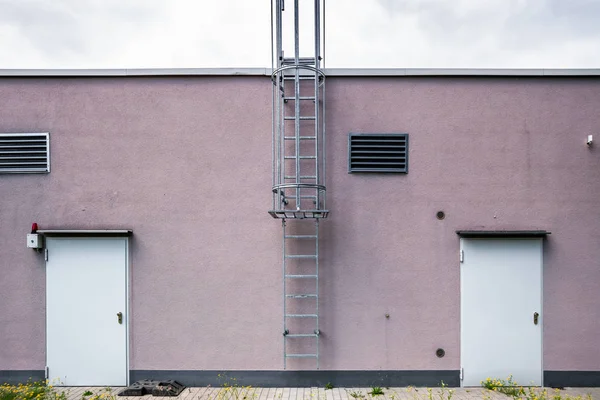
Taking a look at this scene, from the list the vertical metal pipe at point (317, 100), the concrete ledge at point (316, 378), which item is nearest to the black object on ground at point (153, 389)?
the concrete ledge at point (316, 378)

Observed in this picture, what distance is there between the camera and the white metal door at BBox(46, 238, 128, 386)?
5312mm

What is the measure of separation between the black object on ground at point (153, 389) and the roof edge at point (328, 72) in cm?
433

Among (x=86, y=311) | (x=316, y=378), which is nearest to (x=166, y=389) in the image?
(x=86, y=311)

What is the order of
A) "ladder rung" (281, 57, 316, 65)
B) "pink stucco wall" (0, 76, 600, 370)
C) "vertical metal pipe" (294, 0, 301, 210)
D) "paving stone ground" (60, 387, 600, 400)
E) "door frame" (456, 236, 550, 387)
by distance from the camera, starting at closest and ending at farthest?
"paving stone ground" (60, 387, 600, 400) < "vertical metal pipe" (294, 0, 301, 210) < "door frame" (456, 236, 550, 387) < "pink stucco wall" (0, 76, 600, 370) < "ladder rung" (281, 57, 316, 65)

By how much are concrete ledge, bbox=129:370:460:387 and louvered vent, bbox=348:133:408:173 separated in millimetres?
2882

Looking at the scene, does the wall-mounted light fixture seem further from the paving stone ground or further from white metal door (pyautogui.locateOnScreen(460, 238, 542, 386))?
white metal door (pyautogui.locateOnScreen(460, 238, 542, 386))

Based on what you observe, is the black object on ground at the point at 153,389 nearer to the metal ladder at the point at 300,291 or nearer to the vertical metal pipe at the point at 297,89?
the metal ladder at the point at 300,291

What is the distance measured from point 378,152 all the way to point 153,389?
14.6 feet

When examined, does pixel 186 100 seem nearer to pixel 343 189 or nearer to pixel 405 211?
pixel 343 189

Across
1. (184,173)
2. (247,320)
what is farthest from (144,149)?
(247,320)

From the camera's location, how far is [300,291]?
17.4ft

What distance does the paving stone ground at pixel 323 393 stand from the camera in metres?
4.95

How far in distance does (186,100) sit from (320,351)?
4.06 metres

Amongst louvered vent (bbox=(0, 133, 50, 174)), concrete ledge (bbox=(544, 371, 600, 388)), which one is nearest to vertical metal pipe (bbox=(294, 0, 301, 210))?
louvered vent (bbox=(0, 133, 50, 174))
